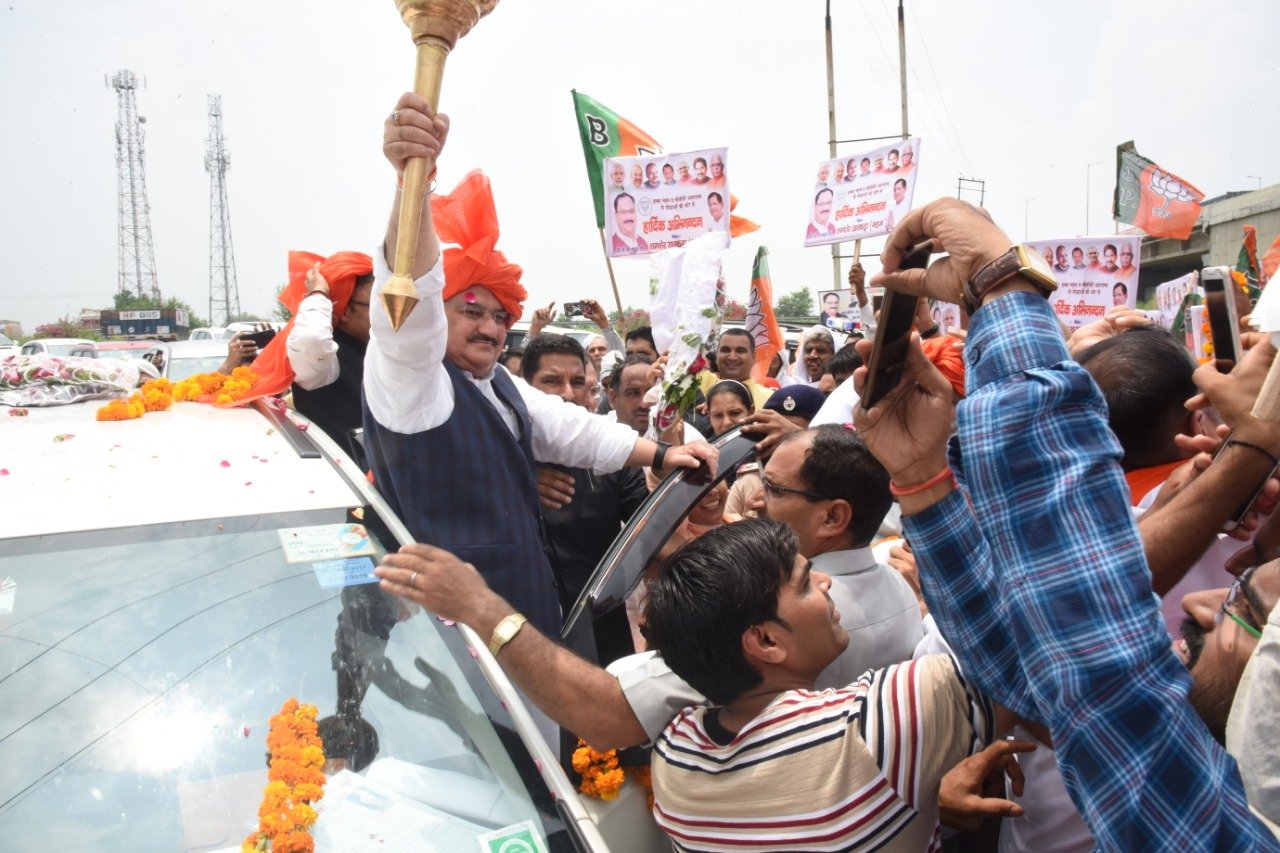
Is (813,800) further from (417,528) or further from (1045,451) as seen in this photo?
(417,528)

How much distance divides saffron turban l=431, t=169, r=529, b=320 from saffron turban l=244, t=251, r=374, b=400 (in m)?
0.37

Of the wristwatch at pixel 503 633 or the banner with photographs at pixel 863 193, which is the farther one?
the banner with photographs at pixel 863 193

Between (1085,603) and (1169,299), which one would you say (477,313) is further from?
(1169,299)

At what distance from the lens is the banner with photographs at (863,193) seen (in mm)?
9078

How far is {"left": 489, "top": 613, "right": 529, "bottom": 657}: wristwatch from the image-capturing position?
159cm

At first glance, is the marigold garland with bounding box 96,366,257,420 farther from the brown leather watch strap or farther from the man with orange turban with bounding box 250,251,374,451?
the brown leather watch strap

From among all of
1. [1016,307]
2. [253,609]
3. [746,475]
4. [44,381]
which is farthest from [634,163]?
[1016,307]

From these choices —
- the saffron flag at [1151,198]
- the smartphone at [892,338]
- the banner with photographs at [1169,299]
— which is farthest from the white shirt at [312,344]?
the saffron flag at [1151,198]

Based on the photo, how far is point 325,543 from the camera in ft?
6.33

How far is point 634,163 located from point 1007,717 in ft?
22.9

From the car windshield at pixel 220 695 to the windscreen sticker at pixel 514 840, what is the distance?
22 mm

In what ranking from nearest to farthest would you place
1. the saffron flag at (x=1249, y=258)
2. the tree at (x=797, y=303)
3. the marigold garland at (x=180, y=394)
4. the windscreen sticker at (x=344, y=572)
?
the windscreen sticker at (x=344, y=572)
the marigold garland at (x=180, y=394)
the saffron flag at (x=1249, y=258)
the tree at (x=797, y=303)

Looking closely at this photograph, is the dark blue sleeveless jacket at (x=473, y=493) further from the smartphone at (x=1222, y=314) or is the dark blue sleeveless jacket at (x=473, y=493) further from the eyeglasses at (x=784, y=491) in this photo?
the smartphone at (x=1222, y=314)

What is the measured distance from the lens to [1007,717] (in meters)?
1.38
